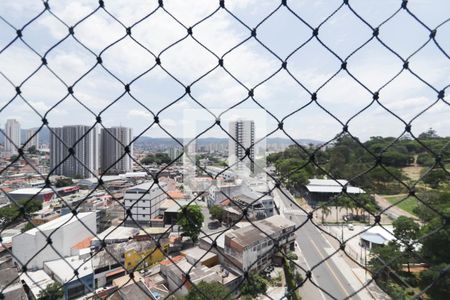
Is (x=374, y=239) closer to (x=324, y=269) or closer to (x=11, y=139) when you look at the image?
(x=324, y=269)

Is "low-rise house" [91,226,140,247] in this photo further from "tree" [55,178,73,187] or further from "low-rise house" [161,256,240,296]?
"tree" [55,178,73,187]

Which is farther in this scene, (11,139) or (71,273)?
(71,273)

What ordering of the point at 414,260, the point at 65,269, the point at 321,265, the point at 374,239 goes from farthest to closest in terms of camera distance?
the point at 374,239 < the point at 321,265 < the point at 65,269 < the point at 414,260

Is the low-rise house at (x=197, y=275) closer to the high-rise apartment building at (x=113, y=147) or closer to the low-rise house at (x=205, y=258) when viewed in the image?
the low-rise house at (x=205, y=258)

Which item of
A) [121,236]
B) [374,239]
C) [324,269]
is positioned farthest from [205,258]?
[374,239]

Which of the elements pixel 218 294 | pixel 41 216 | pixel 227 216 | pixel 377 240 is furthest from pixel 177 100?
pixel 41 216

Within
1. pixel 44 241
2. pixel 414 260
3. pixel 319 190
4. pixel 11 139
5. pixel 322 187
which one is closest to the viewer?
pixel 11 139

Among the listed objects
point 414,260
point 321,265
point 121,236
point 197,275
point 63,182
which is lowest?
point 321,265
